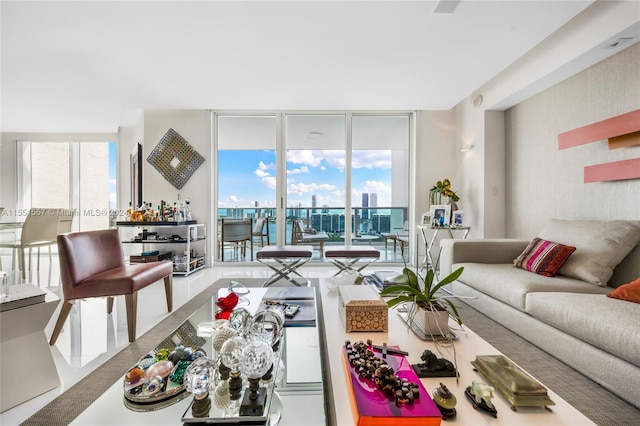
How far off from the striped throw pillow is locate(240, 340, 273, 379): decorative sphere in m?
2.46

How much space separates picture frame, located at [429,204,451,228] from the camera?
4109mm

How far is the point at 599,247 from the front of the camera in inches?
85.9

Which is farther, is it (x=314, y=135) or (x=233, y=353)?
(x=314, y=135)

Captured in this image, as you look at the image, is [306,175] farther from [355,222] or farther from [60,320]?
[60,320]

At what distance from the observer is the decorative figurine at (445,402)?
2.88 ft

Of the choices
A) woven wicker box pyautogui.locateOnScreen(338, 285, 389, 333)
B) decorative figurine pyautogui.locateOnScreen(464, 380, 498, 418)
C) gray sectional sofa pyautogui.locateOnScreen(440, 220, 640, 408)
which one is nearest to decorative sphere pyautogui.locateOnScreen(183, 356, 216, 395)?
woven wicker box pyautogui.locateOnScreen(338, 285, 389, 333)

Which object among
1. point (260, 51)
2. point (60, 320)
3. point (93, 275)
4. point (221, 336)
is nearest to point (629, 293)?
point (221, 336)

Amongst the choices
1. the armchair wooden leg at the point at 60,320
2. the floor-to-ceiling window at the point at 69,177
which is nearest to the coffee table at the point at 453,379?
the armchair wooden leg at the point at 60,320

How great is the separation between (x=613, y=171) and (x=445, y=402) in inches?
112

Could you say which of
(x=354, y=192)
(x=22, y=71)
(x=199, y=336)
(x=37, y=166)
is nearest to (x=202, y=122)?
(x=22, y=71)

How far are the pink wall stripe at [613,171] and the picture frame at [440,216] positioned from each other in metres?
1.59

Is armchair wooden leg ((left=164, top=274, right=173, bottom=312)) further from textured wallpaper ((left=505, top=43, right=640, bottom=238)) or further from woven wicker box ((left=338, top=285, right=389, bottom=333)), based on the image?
textured wallpaper ((left=505, top=43, right=640, bottom=238))

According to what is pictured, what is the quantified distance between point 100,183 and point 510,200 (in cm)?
786

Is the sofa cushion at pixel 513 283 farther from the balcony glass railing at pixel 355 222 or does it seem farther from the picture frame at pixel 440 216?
the balcony glass railing at pixel 355 222
